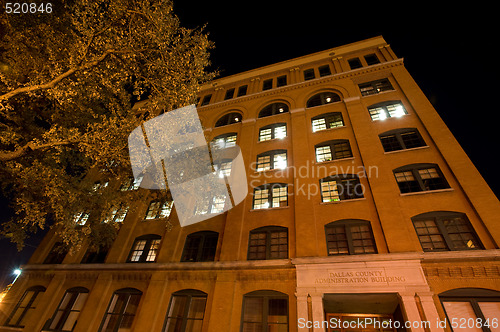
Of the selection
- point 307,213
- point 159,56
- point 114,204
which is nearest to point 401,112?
point 307,213

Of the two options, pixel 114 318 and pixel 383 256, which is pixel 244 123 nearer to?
pixel 383 256

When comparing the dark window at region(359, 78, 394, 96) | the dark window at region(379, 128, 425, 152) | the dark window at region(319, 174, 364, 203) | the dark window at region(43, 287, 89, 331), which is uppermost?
the dark window at region(359, 78, 394, 96)

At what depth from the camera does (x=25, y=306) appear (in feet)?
55.7

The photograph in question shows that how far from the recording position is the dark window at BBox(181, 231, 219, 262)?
14.6 m

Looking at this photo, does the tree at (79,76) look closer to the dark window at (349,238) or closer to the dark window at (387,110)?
the dark window at (349,238)

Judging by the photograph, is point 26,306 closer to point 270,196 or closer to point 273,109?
point 270,196

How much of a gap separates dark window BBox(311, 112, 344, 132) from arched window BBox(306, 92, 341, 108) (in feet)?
5.91

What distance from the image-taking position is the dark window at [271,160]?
17.2 m

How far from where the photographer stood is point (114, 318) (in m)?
14.2

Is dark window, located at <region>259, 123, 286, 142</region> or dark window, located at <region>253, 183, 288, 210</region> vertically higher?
dark window, located at <region>259, 123, 286, 142</region>

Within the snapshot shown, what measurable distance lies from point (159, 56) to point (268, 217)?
1116cm

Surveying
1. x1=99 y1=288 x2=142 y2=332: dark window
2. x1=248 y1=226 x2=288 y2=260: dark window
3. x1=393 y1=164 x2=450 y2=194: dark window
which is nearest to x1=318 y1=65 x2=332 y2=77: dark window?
x1=393 y1=164 x2=450 y2=194: dark window

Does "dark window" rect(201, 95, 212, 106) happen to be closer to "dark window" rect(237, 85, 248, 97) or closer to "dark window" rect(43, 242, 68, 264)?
"dark window" rect(237, 85, 248, 97)

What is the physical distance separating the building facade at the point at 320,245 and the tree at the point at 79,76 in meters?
3.90
